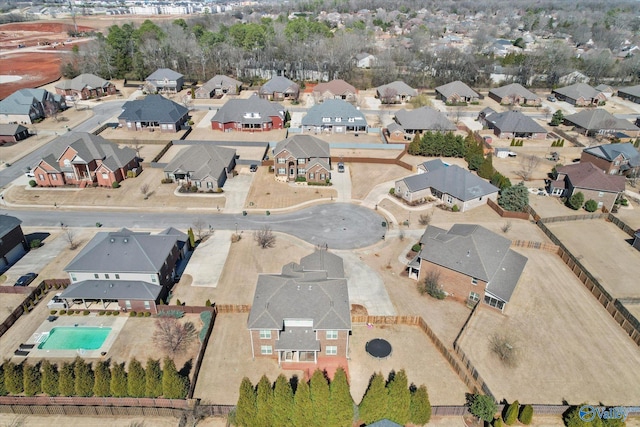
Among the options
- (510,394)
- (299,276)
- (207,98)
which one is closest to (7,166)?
(207,98)

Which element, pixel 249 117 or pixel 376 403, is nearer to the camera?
pixel 376 403

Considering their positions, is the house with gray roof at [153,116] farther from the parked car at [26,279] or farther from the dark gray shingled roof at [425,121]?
the parked car at [26,279]

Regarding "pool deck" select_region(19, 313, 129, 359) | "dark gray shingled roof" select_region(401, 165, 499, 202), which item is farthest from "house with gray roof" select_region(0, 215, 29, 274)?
"dark gray shingled roof" select_region(401, 165, 499, 202)

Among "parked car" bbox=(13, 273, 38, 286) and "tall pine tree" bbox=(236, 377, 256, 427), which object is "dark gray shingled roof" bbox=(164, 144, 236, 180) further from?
"tall pine tree" bbox=(236, 377, 256, 427)

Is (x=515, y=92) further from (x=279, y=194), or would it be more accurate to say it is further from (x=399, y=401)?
(x=399, y=401)

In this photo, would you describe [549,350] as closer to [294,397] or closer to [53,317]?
[294,397]

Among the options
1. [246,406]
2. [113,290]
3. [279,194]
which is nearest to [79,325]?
[113,290]
